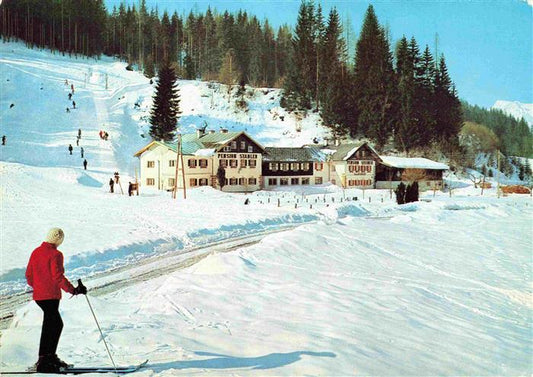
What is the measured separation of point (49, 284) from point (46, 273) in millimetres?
161

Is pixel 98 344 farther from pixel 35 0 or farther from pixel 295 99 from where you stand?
pixel 35 0

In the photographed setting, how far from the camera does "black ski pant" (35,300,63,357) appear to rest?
5.62m

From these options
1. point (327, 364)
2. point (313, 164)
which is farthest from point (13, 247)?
point (313, 164)

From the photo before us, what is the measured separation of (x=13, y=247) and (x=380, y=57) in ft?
104

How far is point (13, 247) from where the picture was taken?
12.6 m

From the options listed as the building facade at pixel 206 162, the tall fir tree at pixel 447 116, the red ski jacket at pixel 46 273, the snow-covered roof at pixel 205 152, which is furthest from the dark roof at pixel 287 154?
the red ski jacket at pixel 46 273

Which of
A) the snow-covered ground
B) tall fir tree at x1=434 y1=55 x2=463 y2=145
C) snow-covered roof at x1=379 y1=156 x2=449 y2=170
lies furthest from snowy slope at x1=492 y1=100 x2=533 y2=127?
snow-covered roof at x1=379 y1=156 x2=449 y2=170

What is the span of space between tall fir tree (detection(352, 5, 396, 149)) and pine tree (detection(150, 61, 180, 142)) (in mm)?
24798

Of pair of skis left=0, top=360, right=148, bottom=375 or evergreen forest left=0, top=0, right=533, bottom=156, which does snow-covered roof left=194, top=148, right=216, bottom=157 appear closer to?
evergreen forest left=0, top=0, right=533, bottom=156

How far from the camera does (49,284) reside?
5.54 m

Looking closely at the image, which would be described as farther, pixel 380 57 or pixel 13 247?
pixel 380 57

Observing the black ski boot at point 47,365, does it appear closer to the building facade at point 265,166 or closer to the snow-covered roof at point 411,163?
the building facade at point 265,166

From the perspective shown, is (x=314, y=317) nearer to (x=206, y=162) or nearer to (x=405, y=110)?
(x=206, y=162)

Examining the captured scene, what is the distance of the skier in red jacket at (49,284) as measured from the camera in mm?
5438
